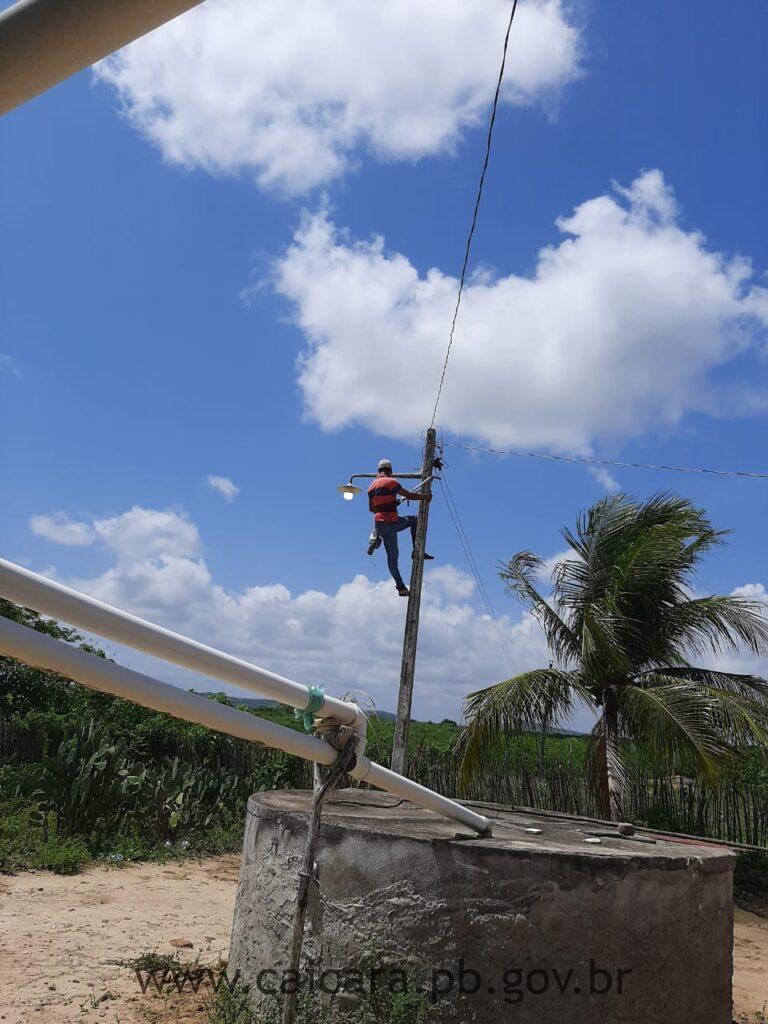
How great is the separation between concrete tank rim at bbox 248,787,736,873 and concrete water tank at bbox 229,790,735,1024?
0.01 m

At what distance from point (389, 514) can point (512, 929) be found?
5190 millimetres

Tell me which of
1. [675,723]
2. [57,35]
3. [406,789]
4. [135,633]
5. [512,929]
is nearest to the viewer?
[57,35]

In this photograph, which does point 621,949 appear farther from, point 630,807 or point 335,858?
point 630,807

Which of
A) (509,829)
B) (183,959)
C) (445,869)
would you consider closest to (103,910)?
(183,959)

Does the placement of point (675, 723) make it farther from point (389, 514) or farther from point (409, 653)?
point (389, 514)

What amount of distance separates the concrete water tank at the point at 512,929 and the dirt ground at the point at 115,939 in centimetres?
105

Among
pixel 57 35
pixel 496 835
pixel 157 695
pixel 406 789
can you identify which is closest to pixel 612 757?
pixel 496 835

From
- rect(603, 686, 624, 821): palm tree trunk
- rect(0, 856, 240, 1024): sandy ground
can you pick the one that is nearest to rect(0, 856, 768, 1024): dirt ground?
rect(0, 856, 240, 1024): sandy ground

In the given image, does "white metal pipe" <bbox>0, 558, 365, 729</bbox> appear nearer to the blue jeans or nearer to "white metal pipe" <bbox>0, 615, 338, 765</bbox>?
"white metal pipe" <bbox>0, 615, 338, 765</bbox>

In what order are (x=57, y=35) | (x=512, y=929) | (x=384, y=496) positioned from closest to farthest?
(x=57, y=35) → (x=512, y=929) → (x=384, y=496)

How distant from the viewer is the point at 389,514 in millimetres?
8539

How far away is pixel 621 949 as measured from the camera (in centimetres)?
378

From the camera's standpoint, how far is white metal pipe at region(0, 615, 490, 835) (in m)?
1.87

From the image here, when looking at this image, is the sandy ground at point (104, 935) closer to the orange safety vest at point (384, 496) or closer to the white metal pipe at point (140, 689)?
the white metal pipe at point (140, 689)
